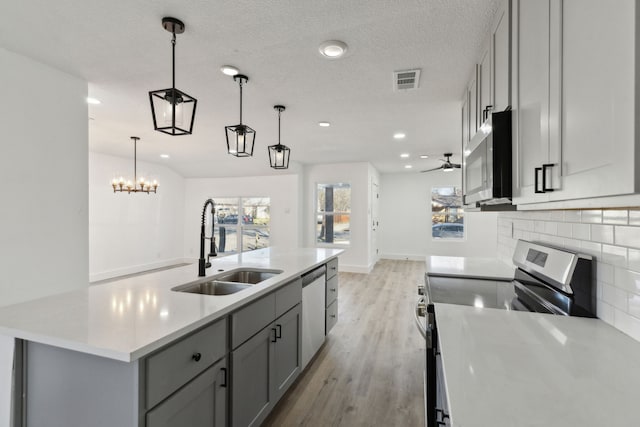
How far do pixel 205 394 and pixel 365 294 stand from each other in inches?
155

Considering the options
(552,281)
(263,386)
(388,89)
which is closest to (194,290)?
(263,386)

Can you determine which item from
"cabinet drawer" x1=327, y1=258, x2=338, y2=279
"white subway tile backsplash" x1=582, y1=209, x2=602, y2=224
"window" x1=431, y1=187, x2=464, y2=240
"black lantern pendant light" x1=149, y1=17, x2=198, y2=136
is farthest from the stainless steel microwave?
"window" x1=431, y1=187, x2=464, y2=240

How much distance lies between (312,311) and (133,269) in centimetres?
552

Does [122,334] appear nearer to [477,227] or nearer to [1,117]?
[1,117]

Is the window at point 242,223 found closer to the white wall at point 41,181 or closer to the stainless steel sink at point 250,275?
the white wall at point 41,181

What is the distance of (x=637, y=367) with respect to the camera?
0.84 metres

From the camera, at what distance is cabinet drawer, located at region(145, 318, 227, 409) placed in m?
1.06

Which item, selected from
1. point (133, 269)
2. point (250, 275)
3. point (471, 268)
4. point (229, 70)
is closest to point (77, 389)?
point (250, 275)

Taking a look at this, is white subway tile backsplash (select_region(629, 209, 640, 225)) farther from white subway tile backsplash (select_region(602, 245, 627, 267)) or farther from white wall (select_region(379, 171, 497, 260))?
white wall (select_region(379, 171, 497, 260))

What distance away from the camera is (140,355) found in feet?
3.22

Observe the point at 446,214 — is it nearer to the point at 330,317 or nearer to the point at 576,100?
the point at 330,317

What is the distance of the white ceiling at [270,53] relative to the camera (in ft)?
5.53

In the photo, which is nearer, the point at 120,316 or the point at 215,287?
the point at 120,316

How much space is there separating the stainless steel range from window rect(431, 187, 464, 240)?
6.28 metres
